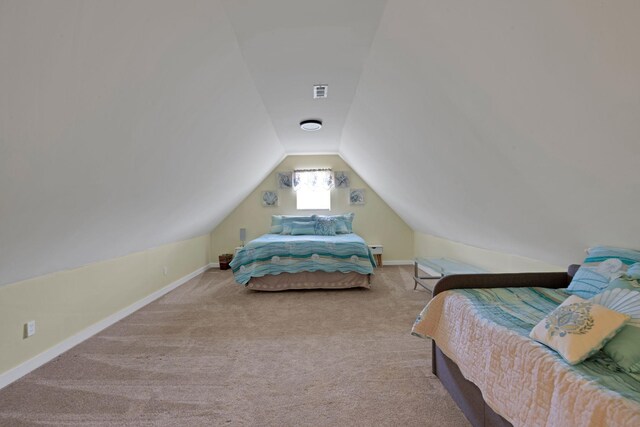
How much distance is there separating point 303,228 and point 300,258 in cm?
110

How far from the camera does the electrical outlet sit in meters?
2.12

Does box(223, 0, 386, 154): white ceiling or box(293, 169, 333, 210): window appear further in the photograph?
box(293, 169, 333, 210): window

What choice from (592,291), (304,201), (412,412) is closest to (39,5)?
(412,412)

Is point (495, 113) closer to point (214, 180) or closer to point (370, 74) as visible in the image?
point (370, 74)

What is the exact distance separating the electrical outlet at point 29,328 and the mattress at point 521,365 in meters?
2.62

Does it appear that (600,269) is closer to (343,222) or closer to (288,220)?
(343,222)

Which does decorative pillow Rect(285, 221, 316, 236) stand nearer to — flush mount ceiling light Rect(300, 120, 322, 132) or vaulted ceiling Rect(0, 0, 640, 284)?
flush mount ceiling light Rect(300, 120, 322, 132)

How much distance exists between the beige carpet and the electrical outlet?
0.86ft

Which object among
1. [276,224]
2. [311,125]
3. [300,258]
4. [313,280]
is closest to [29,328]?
[300,258]

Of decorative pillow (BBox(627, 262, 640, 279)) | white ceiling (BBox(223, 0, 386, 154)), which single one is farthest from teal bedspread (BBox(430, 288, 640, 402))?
white ceiling (BBox(223, 0, 386, 154))

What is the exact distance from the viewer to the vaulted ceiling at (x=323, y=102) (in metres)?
1.10

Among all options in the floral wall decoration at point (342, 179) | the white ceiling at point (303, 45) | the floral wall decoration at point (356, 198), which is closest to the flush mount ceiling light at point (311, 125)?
the white ceiling at point (303, 45)

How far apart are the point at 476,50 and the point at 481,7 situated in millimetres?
202

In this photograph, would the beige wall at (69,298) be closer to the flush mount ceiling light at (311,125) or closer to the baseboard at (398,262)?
the flush mount ceiling light at (311,125)
